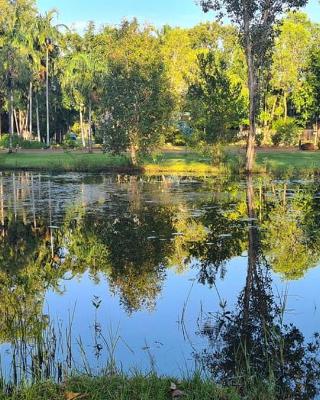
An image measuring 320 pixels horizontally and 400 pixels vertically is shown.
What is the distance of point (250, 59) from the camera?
34.7m

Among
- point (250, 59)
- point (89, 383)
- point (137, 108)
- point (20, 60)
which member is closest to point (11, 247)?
point (89, 383)

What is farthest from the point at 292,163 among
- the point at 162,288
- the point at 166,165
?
the point at 162,288

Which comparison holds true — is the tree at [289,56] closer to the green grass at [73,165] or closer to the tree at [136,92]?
the tree at [136,92]

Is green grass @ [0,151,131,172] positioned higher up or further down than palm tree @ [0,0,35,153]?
further down

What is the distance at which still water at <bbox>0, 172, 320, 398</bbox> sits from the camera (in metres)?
6.82

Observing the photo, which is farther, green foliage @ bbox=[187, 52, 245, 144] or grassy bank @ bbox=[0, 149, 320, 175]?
grassy bank @ bbox=[0, 149, 320, 175]

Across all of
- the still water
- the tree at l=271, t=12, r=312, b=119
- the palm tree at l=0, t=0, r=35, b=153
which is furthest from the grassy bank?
the tree at l=271, t=12, r=312, b=119

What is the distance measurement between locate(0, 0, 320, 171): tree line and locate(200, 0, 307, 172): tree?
63 millimetres

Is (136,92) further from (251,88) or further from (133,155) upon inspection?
(251,88)

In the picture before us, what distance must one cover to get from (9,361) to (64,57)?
2494 inches

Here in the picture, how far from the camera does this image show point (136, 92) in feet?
113

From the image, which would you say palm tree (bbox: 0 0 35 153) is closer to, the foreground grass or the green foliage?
the green foliage

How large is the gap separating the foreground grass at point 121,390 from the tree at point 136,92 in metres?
29.5

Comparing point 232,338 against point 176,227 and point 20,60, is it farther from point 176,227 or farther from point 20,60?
point 20,60
